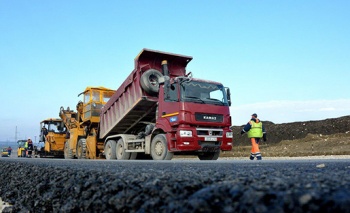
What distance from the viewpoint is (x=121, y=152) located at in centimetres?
1263

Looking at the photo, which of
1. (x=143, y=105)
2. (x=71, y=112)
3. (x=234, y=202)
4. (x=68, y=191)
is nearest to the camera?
(x=234, y=202)

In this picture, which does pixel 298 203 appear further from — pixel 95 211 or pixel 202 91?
pixel 202 91

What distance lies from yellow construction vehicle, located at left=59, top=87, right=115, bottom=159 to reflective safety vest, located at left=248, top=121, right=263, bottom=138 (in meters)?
6.11

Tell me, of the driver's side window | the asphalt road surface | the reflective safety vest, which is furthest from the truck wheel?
the asphalt road surface

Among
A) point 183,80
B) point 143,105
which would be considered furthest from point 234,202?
point 143,105

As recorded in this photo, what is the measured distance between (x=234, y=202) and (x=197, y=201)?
0.11 m

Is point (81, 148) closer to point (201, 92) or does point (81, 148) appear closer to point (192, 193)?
point (201, 92)

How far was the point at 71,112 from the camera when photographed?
18.7 m

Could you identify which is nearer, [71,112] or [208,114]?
[208,114]

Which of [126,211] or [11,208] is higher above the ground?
A: [126,211]

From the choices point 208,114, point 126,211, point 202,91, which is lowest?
point 126,211

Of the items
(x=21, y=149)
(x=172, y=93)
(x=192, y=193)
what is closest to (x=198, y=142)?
(x=172, y=93)

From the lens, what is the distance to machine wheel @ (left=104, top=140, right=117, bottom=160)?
13039mm

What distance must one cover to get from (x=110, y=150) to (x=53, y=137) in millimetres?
8547
